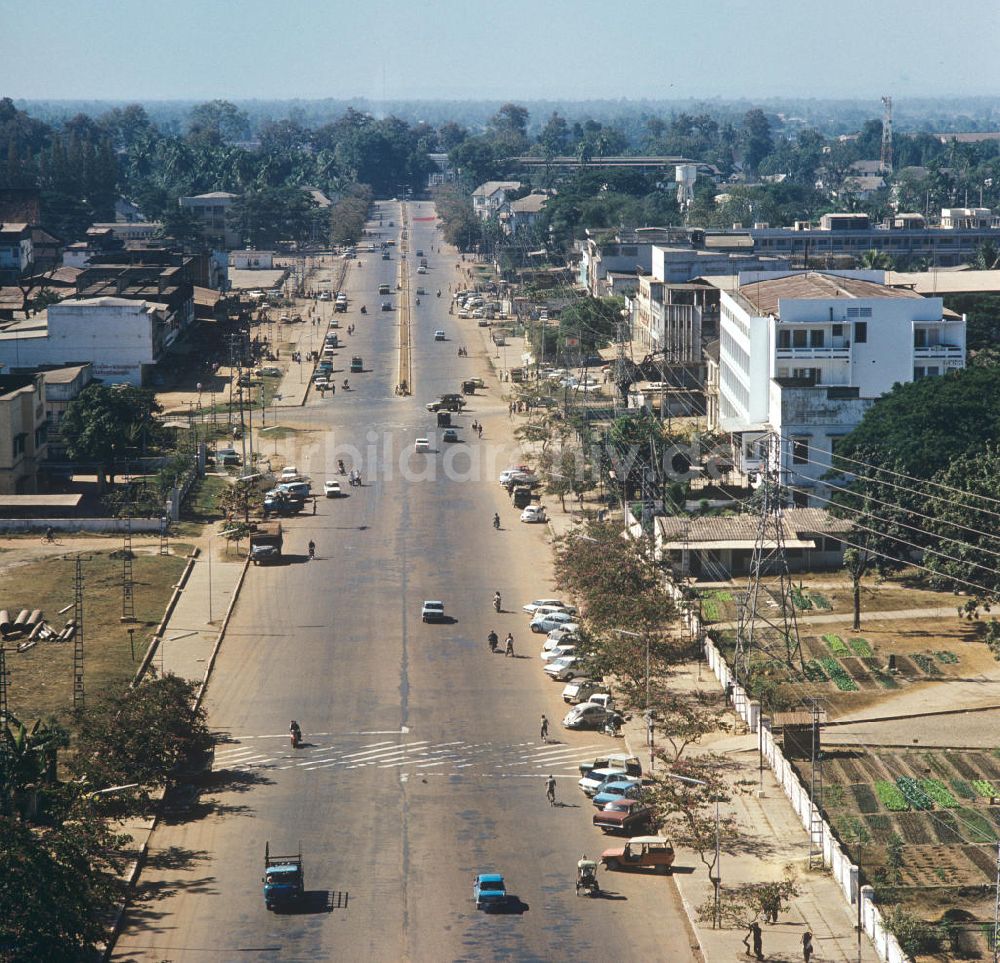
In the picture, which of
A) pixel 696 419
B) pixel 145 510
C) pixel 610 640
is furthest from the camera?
pixel 696 419

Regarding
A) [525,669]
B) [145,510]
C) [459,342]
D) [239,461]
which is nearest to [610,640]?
[525,669]

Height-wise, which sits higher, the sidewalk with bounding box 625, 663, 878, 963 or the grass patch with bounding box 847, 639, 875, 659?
the grass patch with bounding box 847, 639, 875, 659

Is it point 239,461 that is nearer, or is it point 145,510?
point 145,510

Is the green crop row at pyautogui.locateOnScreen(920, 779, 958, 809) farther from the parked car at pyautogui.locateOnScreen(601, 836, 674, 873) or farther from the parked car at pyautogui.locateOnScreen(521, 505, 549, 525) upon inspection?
the parked car at pyautogui.locateOnScreen(521, 505, 549, 525)

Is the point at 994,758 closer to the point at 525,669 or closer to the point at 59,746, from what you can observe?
the point at 525,669

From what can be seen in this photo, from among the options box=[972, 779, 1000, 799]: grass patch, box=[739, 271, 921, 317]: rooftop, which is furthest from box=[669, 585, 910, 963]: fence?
box=[739, 271, 921, 317]: rooftop

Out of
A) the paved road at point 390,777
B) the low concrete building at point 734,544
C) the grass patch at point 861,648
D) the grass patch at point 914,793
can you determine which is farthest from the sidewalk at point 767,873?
the low concrete building at point 734,544

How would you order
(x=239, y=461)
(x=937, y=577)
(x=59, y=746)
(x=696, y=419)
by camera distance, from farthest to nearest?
(x=696, y=419)
(x=239, y=461)
(x=937, y=577)
(x=59, y=746)

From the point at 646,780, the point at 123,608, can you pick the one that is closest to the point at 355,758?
the point at 646,780
